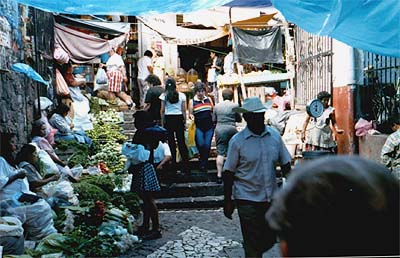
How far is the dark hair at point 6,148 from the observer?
254 inches

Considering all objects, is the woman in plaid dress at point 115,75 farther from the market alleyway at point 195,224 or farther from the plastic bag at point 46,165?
the plastic bag at point 46,165

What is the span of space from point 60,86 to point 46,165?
4866 mm

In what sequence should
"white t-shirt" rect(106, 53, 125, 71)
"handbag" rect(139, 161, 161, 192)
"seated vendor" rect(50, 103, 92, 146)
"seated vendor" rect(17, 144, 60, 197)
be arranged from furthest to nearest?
"white t-shirt" rect(106, 53, 125, 71) → "seated vendor" rect(50, 103, 92, 146) → "handbag" rect(139, 161, 161, 192) → "seated vendor" rect(17, 144, 60, 197)

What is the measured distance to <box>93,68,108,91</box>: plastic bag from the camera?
14336 mm

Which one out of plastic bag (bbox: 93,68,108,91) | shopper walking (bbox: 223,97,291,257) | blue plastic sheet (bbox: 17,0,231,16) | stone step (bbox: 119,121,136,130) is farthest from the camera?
plastic bag (bbox: 93,68,108,91)

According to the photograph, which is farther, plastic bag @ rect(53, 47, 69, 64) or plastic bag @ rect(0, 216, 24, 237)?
plastic bag @ rect(53, 47, 69, 64)

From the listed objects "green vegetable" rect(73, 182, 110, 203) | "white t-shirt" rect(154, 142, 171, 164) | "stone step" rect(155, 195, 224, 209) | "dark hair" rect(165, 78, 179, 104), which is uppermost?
"dark hair" rect(165, 78, 179, 104)

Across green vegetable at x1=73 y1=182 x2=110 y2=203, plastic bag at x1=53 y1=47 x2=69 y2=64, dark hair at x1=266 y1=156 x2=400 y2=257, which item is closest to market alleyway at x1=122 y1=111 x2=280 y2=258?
green vegetable at x1=73 y1=182 x2=110 y2=203

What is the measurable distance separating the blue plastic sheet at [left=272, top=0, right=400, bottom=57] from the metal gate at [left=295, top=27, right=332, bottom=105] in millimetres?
5053

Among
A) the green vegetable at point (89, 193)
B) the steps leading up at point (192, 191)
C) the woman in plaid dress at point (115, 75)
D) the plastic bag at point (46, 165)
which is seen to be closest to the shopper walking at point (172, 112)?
the steps leading up at point (192, 191)

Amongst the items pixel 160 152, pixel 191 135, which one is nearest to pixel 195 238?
pixel 160 152

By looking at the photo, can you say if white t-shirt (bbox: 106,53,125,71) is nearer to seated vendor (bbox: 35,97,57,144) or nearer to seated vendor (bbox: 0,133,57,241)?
seated vendor (bbox: 35,97,57,144)

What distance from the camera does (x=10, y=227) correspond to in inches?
196

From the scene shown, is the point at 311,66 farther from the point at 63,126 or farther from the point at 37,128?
the point at 37,128
